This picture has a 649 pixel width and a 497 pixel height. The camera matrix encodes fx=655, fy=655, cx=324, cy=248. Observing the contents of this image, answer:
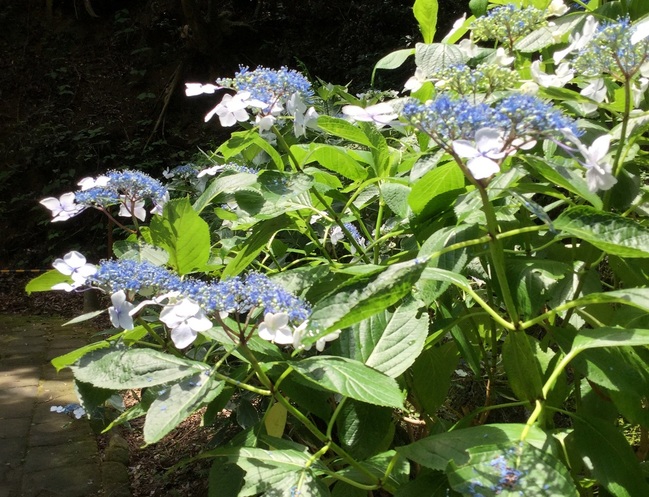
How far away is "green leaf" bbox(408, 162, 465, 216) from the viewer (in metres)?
0.71

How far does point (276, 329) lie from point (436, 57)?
1.38ft

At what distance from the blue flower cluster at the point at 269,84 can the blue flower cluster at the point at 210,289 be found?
0.25 meters

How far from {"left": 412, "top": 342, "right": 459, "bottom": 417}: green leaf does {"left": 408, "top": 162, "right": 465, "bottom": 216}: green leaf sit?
0.81 ft

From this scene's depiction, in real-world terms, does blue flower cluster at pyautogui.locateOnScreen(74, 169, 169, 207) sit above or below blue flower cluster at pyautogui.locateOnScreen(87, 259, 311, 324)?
below

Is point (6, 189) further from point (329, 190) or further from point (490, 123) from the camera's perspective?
point (490, 123)

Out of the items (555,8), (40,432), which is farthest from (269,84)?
(40,432)

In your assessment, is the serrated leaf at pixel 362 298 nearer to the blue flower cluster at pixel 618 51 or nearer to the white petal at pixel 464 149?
the white petal at pixel 464 149

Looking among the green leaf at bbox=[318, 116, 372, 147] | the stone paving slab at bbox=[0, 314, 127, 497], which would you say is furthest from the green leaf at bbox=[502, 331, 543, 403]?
the stone paving slab at bbox=[0, 314, 127, 497]

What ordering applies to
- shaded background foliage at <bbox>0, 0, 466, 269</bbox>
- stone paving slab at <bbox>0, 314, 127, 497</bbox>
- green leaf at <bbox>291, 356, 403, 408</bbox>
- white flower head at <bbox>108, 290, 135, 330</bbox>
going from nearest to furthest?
green leaf at <bbox>291, 356, 403, 408</bbox> → white flower head at <bbox>108, 290, 135, 330</bbox> → stone paving slab at <bbox>0, 314, 127, 497</bbox> → shaded background foliage at <bbox>0, 0, 466, 269</bbox>

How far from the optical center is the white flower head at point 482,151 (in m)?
0.52

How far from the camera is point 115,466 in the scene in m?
2.54

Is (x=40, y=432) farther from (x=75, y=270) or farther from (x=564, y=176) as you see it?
(x=564, y=176)

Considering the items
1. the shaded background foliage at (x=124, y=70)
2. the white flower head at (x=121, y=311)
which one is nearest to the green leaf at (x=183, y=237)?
the white flower head at (x=121, y=311)

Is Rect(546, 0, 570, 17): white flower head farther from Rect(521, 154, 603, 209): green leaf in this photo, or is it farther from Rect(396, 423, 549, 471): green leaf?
Rect(396, 423, 549, 471): green leaf
